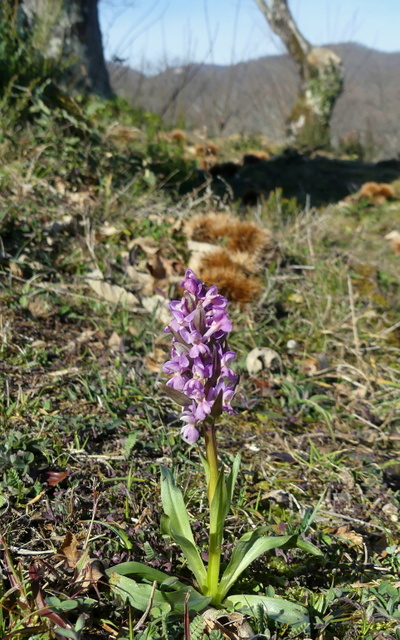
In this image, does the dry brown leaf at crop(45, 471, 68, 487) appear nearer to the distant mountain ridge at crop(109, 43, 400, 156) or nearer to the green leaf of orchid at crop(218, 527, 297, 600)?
the green leaf of orchid at crop(218, 527, 297, 600)

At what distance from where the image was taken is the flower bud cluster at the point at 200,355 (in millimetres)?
1333

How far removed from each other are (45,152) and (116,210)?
761 mm

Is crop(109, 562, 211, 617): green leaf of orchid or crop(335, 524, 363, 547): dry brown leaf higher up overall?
crop(109, 562, 211, 617): green leaf of orchid

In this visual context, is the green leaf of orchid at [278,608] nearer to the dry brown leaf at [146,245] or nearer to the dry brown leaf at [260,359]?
the dry brown leaf at [260,359]

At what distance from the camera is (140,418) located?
7.84ft

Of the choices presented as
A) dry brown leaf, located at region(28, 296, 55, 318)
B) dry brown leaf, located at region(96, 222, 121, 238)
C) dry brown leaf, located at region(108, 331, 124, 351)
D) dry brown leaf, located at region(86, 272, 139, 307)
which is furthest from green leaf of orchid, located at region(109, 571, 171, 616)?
dry brown leaf, located at region(96, 222, 121, 238)

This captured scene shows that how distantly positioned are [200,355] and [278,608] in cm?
72

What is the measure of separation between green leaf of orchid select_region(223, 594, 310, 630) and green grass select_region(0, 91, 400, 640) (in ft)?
0.09

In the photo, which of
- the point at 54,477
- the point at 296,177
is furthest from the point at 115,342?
the point at 296,177

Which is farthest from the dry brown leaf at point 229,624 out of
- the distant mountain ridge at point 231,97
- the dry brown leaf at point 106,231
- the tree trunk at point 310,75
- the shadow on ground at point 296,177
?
the tree trunk at point 310,75

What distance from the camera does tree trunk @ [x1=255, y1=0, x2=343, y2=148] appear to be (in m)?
17.2

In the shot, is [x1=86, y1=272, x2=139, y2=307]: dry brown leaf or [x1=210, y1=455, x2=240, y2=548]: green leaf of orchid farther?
[x1=86, y1=272, x2=139, y2=307]: dry brown leaf

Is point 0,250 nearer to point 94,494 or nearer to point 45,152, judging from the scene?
point 45,152

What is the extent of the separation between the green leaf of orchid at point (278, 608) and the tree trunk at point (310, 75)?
54.1ft
